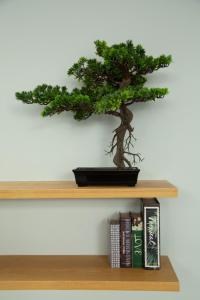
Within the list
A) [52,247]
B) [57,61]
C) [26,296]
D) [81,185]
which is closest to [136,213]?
[81,185]

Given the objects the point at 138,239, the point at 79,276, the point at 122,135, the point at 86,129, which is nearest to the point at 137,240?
the point at 138,239

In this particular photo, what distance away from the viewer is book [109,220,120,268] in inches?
47.9

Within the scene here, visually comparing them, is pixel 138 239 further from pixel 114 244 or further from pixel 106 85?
pixel 106 85

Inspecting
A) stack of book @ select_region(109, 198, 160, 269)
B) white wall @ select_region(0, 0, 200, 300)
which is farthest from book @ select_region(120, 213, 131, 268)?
white wall @ select_region(0, 0, 200, 300)

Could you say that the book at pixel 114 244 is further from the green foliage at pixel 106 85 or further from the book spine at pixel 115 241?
the green foliage at pixel 106 85

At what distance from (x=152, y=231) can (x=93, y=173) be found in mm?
335

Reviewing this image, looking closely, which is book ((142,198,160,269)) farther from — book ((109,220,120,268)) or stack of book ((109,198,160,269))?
book ((109,220,120,268))

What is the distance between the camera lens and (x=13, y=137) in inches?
54.6

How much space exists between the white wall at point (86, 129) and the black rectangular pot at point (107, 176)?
233mm

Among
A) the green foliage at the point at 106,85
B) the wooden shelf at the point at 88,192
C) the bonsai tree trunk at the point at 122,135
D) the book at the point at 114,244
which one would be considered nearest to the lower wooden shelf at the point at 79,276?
the book at the point at 114,244

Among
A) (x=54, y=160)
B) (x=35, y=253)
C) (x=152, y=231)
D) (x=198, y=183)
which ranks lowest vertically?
(x=35, y=253)

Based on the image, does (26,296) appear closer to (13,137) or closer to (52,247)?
(52,247)

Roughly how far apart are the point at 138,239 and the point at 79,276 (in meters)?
0.27

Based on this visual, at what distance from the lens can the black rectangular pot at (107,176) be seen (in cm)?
112
